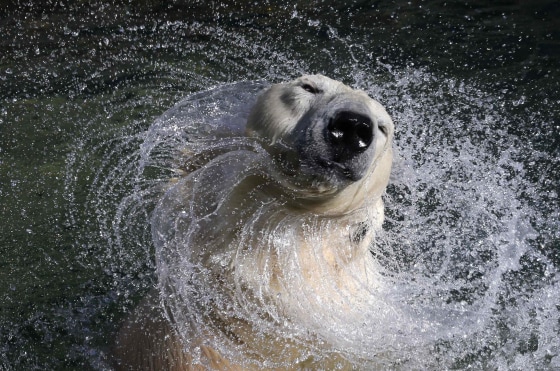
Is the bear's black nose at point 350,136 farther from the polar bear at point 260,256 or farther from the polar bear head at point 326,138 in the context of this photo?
the polar bear at point 260,256

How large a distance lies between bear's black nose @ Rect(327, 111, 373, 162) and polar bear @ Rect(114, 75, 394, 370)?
7.7 inches

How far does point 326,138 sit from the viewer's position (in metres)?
2.46

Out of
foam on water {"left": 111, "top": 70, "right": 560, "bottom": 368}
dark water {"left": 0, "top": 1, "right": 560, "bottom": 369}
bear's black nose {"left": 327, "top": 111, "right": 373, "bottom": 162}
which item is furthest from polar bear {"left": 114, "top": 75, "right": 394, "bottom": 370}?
dark water {"left": 0, "top": 1, "right": 560, "bottom": 369}

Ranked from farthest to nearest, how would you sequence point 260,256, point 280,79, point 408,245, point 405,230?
1. point 280,79
2. point 405,230
3. point 408,245
4. point 260,256

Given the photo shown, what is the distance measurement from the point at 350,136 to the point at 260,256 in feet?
2.32

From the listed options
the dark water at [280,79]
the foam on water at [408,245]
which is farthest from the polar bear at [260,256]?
the dark water at [280,79]

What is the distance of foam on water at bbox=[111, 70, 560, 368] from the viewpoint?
2.95m

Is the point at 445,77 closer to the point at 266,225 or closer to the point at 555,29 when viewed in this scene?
the point at 555,29

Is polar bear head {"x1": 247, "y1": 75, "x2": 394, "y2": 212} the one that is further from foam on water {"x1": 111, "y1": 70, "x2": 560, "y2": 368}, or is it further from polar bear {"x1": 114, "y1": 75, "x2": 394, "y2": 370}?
foam on water {"x1": 111, "y1": 70, "x2": 560, "y2": 368}

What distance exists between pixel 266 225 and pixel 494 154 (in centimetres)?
230

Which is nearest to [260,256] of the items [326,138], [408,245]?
[326,138]

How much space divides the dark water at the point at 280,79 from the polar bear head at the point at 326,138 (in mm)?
828

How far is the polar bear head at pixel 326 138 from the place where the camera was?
8.09 feet

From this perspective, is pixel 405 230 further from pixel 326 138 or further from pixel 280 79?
pixel 326 138
